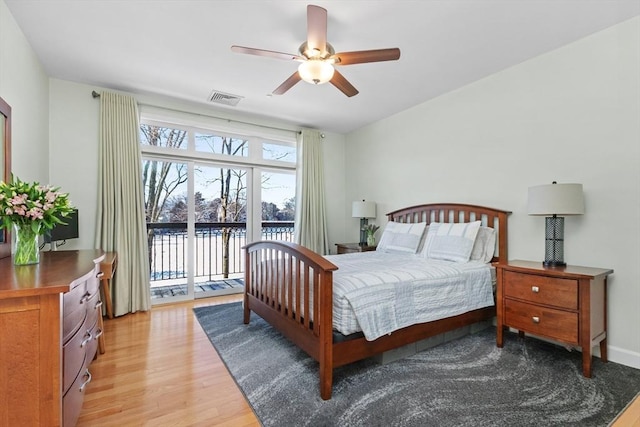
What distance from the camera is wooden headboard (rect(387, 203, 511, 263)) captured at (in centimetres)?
307

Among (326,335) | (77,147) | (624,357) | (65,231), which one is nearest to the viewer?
(326,335)

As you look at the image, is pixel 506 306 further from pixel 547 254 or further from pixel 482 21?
pixel 482 21

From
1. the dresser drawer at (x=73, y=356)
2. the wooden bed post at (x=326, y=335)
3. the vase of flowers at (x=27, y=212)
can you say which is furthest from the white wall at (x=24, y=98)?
the wooden bed post at (x=326, y=335)

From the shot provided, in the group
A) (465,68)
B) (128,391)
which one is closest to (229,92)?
(465,68)

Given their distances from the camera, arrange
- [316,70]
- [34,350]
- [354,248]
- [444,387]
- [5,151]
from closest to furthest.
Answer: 1. [34,350]
2. [444,387]
3. [5,151]
4. [316,70]
5. [354,248]

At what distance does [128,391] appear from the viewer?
6.47 ft

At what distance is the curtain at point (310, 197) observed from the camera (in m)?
4.86

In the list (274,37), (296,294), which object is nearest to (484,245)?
(296,294)

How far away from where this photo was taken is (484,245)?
3121 mm

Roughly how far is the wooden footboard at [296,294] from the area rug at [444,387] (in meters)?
0.20

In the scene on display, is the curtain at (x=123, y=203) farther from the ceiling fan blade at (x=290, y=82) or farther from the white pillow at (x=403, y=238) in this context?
the white pillow at (x=403, y=238)

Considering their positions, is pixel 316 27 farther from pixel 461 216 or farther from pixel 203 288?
pixel 203 288

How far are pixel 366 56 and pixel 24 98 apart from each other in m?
2.82

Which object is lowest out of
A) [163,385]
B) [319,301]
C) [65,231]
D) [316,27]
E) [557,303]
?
[163,385]
